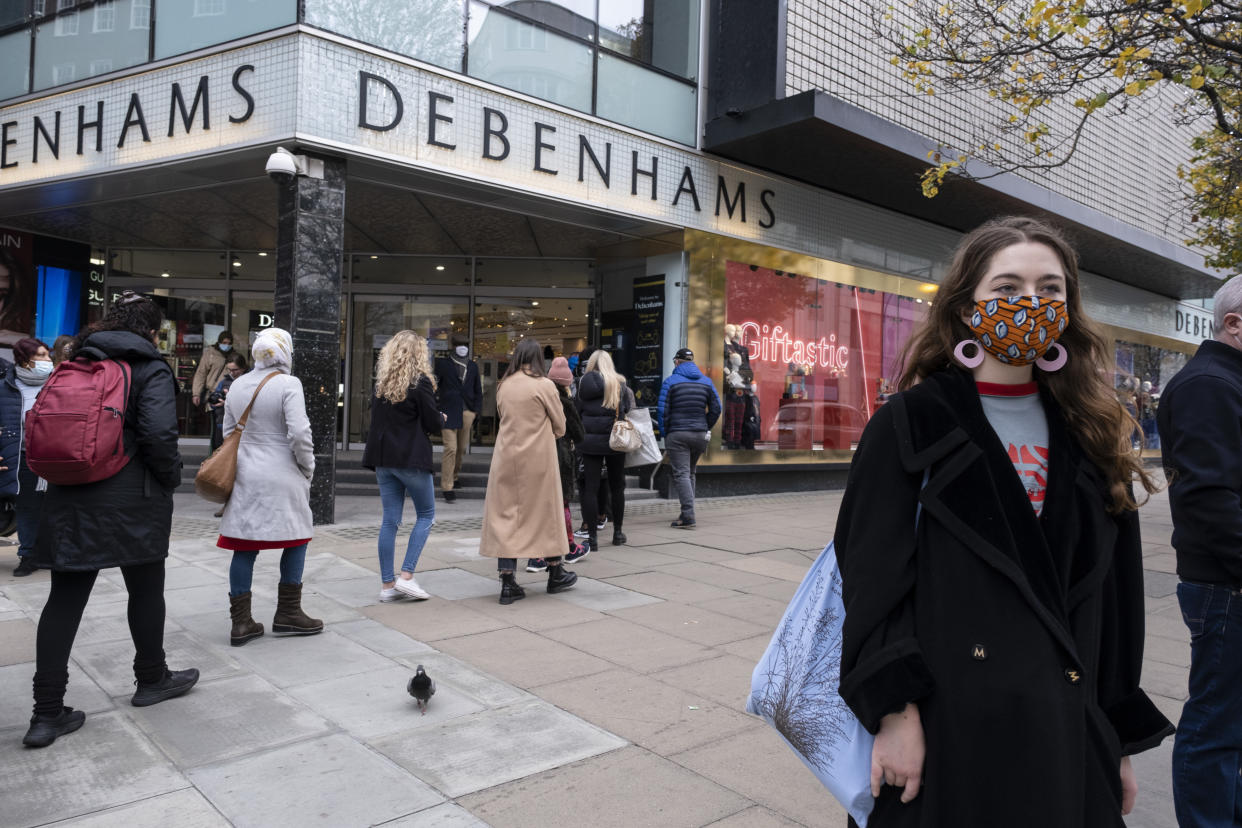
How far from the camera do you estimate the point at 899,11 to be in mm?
12289

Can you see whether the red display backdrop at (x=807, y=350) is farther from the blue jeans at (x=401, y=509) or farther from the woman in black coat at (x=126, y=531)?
the woman in black coat at (x=126, y=531)

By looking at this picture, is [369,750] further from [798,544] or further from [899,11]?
[899,11]

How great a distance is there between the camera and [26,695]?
13.4ft

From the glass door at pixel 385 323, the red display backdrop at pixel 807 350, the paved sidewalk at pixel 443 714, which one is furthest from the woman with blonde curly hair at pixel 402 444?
the glass door at pixel 385 323

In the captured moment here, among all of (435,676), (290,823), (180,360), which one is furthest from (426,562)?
(180,360)

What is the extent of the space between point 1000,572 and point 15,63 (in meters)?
14.0

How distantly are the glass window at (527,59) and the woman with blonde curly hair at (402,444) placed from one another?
520 centimetres

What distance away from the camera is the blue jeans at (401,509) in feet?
19.5

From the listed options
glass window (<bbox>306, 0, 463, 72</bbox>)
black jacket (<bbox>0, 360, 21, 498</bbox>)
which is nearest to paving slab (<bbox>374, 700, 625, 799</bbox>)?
black jacket (<bbox>0, 360, 21, 498</bbox>)

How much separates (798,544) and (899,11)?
829 cm

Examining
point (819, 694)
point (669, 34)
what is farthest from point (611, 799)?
point (669, 34)

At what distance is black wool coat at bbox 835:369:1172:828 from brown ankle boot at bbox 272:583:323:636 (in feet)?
13.8

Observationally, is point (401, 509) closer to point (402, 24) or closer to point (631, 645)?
point (631, 645)

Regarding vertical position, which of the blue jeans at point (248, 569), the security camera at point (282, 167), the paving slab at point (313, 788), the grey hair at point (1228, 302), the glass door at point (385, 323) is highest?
the security camera at point (282, 167)
